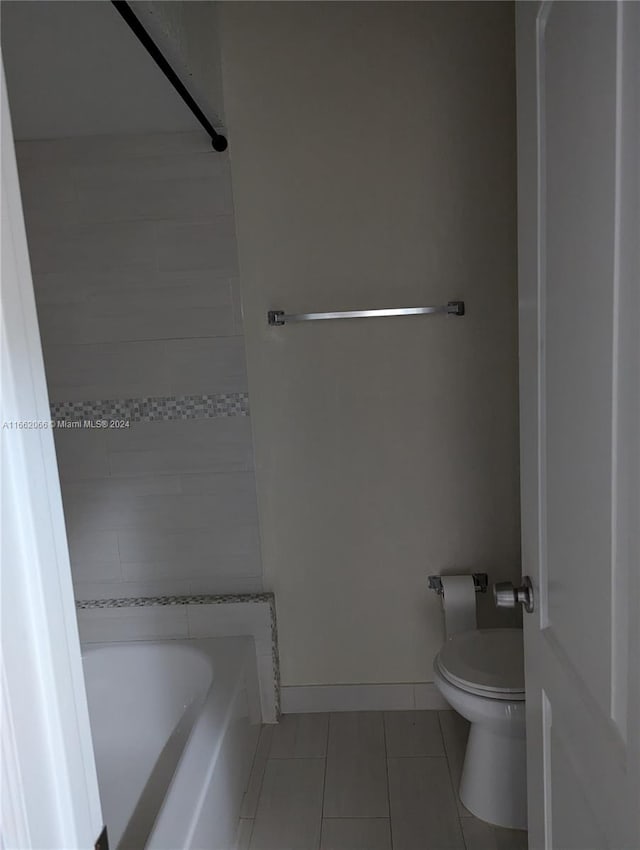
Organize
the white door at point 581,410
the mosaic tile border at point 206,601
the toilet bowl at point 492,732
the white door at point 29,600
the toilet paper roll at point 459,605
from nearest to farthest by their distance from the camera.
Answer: the white door at point 29,600, the white door at point 581,410, the toilet bowl at point 492,732, the toilet paper roll at point 459,605, the mosaic tile border at point 206,601

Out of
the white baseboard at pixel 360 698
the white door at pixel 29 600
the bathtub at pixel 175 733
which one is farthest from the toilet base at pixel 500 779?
the white door at pixel 29 600

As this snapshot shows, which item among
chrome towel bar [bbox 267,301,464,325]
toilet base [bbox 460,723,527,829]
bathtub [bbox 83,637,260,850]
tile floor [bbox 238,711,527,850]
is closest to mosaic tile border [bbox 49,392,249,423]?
chrome towel bar [bbox 267,301,464,325]

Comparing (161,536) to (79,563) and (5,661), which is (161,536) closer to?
(79,563)

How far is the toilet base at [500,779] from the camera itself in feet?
6.26

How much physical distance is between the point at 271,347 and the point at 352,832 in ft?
5.07

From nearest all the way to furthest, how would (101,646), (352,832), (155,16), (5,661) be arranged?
(5,661) < (155,16) < (352,832) < (101,646)

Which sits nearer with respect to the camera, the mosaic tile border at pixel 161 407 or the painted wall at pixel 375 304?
the painted wall at pixel 375 304

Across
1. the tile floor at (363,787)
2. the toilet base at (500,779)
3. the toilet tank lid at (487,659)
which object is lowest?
the tile floor at (363,787)

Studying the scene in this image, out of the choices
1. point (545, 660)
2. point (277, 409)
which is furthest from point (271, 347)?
point (545, 660)

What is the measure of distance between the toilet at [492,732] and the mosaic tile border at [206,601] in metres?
0.72

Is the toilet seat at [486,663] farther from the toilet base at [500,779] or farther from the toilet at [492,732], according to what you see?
the toilet base at [500,779]

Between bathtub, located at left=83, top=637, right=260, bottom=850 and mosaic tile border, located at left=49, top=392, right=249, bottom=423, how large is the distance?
0.82 metres

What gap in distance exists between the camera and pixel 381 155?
7.54 feet

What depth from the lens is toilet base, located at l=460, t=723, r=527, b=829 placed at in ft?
6.26
